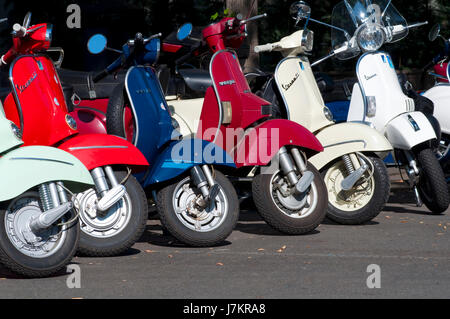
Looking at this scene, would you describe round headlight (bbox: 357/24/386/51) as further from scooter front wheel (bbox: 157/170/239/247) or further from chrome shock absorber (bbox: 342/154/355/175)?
scooter front wheel (bbox: 157/170/239/247)

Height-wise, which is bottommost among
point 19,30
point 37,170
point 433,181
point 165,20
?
point 165,20

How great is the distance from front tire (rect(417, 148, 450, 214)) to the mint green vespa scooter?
296 centimetres

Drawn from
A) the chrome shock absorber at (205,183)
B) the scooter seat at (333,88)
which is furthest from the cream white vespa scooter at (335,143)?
the chrome shock absorber at (205,183)

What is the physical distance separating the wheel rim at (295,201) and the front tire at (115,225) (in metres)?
1.03

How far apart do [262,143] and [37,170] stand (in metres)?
1.80

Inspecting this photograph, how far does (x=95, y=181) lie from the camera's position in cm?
536

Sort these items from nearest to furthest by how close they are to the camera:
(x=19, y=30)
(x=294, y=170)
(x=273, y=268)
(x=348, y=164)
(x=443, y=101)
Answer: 1. (x=273, y=268)
2. (x=19, y=30)
3. (x=294, y=170)
4. (x=348, y=164)
5. (x=443, y=101)

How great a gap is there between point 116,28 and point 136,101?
749 centimetres

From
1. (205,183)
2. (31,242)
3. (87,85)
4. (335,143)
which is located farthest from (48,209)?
(87,85)

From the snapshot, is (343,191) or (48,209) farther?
(343,191)

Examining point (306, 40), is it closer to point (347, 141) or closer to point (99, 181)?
point (347, 141)

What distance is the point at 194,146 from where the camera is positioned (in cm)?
573

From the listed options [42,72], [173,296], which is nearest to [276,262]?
[173,296]

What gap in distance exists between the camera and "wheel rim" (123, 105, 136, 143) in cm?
600
